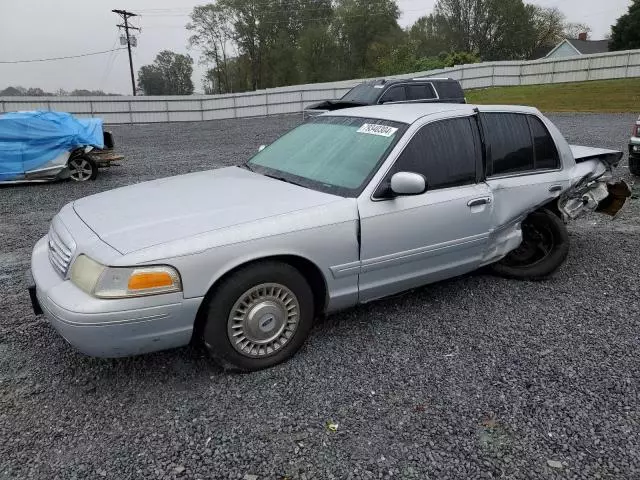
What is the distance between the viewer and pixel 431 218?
3.44 m

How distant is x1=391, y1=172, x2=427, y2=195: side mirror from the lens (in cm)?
311

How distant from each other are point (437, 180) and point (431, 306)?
1031 millimetres

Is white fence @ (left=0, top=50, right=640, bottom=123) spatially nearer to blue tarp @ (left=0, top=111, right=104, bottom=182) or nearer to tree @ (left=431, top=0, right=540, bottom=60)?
blue tarp @ (left=0, top=111, right=104, bottom=182)

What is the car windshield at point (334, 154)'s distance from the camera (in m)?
3.38

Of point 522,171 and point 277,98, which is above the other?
point 277,98

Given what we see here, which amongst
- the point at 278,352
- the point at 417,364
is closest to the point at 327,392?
the point at 278,352

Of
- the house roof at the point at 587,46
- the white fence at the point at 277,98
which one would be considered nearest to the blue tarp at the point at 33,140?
the white fence at the point at 277,98


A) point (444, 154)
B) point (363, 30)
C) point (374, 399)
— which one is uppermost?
point (363, 30)

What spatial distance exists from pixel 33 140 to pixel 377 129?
7.88m

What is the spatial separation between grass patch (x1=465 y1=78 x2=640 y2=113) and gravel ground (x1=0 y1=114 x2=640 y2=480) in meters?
20.2

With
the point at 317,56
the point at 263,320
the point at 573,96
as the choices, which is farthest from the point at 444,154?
the point at 317,56

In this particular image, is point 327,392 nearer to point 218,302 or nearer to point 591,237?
point 218,302

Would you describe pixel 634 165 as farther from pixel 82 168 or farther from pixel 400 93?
pixel 82 168

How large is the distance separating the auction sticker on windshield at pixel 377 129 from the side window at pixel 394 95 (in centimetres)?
899
